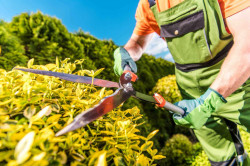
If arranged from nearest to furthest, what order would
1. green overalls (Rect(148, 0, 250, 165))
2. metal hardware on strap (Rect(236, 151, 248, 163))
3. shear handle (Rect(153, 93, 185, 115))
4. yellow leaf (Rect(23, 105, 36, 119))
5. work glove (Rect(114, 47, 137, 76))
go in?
yellow leaf (Rect(23, 105, 36, 119)) < shear handle (Rect(153, 93, 185, 115)) < green overalls (Rect(148, 0, 250, 165)) < work glove (Rect(114, 47, 137, 76)) < metal hardware on strap (Rect(236, 151, 248, 163))

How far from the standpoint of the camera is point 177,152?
3807mm

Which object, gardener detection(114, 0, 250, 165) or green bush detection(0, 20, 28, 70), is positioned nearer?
gardener detection(114, 0, 250, 165)

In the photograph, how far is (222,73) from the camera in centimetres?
121

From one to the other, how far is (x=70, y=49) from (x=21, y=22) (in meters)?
0.78

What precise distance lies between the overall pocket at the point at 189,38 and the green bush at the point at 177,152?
3.02 metres

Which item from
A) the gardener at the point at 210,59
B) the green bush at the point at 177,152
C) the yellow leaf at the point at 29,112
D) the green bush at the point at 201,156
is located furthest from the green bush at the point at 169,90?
the yellow leaf at the point at 29,112

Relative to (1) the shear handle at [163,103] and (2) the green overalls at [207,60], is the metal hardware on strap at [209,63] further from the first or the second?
(1) the shear handle at [163,103]

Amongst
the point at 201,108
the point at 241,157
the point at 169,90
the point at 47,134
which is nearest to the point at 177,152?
the point at 169,90

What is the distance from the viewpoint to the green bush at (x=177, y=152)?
3796mm

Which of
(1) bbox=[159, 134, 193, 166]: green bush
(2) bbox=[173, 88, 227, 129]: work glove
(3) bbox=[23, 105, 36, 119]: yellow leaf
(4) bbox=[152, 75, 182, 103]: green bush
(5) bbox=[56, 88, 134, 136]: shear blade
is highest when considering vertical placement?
(3) bbox=[23, 105, 36, 119]: yellow leaf

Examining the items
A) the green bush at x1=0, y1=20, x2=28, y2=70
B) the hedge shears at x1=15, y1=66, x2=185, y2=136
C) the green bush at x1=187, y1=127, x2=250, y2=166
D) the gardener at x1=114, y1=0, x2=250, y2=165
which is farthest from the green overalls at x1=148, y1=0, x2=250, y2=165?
the green bush at x1=0, y1=20, x2=28, y2=70

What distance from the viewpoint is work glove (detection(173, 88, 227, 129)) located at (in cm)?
120

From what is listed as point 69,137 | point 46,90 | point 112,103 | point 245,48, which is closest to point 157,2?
point 245,48

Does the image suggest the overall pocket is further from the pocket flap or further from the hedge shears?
the hedge shears
